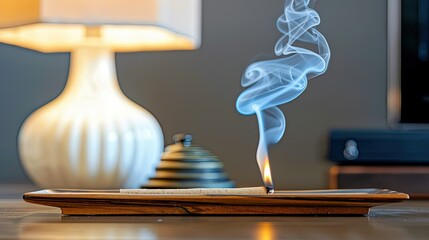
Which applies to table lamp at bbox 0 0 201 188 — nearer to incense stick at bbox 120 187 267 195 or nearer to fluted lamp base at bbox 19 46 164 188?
fluted lamp base at bbox 19 46 164 188

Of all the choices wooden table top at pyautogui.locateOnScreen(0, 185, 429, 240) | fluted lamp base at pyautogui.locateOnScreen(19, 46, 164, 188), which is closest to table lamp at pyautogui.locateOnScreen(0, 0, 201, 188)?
fluted lamp base at pyautogui.locateOnScreen(19, 46, 164, 188)

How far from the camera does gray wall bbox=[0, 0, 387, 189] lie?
1.83 m

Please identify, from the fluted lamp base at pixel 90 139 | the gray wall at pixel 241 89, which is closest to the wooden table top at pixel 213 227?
the fluted lamp base at pixel 90 139

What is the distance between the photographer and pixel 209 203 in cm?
76

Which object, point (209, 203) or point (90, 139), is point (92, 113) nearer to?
point (90, 139)

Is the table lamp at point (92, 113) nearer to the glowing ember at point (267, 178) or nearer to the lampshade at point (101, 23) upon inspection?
the lampshade at point (101, 23)

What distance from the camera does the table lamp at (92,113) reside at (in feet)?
3.93

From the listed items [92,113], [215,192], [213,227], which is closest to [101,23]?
[92,113]

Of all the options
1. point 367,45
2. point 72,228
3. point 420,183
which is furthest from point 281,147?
point 72,228

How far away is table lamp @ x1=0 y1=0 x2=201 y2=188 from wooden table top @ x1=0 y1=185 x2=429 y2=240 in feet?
1.35

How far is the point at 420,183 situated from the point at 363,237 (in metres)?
0.87

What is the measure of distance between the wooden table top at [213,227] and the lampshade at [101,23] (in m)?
0.44

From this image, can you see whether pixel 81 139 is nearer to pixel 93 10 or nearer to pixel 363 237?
pixel 93 10

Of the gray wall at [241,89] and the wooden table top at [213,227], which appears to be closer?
the wooden table top at [213,227]
